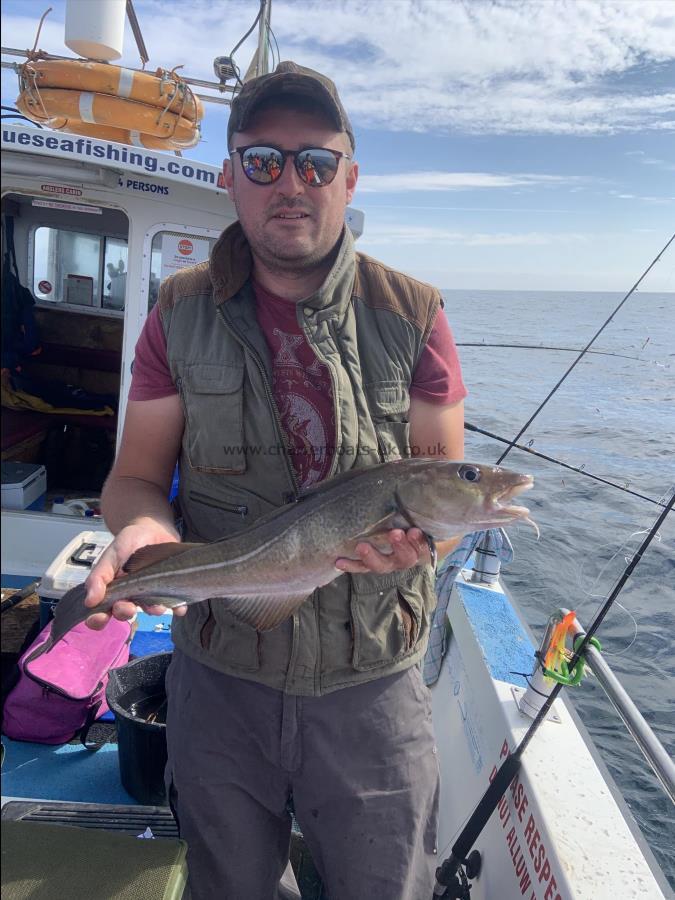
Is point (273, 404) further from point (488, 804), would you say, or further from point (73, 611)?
point (488, 804)

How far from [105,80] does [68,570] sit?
406cm

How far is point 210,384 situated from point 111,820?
2109mm

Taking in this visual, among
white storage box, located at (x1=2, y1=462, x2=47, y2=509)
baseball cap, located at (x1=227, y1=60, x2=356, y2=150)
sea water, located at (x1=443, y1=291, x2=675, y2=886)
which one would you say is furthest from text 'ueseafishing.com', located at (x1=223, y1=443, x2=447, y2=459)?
white storage box, located at (x1=2, y1=462, x2=47, y2=509)

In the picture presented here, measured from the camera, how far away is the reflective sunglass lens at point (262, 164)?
2.37m

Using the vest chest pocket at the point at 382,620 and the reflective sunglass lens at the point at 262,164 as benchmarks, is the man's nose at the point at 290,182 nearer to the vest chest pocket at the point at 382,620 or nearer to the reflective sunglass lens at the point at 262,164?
the reflective sunglass lens at the point at 262,164

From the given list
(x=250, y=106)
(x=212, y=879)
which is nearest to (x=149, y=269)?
(x=250, y=106)

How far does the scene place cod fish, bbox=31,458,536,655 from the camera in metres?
2.16

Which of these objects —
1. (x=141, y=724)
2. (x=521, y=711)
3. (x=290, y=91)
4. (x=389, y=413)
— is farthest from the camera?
(x=141, y=724)

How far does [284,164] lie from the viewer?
2.38 metres

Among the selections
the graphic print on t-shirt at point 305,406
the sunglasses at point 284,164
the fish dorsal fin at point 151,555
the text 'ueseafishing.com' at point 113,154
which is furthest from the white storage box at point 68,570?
the text 'ueseafishing.com' at point 113,154

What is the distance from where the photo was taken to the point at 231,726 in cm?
243

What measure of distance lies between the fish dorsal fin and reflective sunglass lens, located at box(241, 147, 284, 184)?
132cm

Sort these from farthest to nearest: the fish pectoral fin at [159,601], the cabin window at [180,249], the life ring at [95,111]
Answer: the cabin window at [180,249] < the life ring at [95,111] < the fish pectoral fin at [159,601]

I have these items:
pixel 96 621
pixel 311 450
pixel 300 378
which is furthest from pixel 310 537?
pixel 96 621
